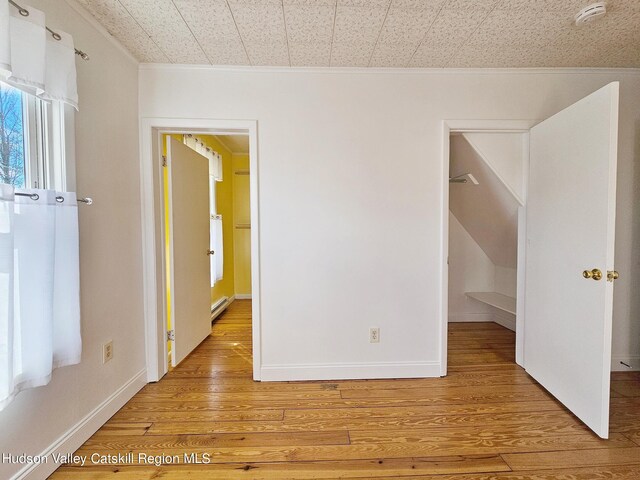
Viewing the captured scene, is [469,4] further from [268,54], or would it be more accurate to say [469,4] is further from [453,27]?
[268,54]

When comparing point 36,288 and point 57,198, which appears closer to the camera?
point 36,288

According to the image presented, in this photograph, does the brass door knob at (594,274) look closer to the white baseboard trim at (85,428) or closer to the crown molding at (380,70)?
the crown molding at (380,70)

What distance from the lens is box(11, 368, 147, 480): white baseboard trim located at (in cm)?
122

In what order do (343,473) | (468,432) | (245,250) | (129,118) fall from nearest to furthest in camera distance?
1. (343,473)
2. (468,432)
3. (129,118)
4. (245,250)

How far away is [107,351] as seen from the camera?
1665 mm

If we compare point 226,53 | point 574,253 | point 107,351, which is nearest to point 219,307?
point 107,351

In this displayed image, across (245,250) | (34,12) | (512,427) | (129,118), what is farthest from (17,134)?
(245,250)

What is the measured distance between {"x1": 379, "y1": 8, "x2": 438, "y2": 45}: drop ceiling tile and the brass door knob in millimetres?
1615

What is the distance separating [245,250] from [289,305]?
106 inches

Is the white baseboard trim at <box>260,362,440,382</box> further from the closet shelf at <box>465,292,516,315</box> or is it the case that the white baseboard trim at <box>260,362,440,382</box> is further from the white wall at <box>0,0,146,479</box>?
the closet shelf at <box>465,292,516,315</box>

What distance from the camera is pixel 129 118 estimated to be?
188 cm

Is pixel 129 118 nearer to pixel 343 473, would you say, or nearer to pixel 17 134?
pixel 17 134

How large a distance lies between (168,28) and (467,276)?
11.6ft

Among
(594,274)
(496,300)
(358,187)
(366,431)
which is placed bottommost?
(366,431)
